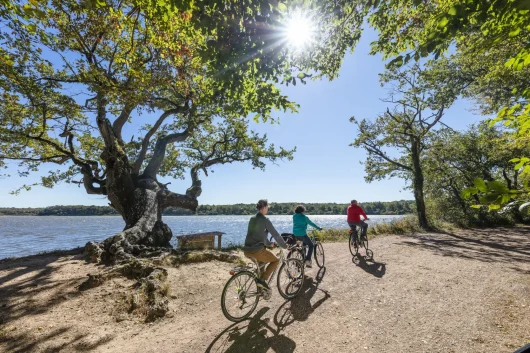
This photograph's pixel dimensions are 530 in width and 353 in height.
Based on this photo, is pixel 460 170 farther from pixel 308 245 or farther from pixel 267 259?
pixel 267 259

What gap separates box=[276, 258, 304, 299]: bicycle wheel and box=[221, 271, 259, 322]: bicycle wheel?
0.94m

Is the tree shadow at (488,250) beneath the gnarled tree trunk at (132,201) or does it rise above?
beneath

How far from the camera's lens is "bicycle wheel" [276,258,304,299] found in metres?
6.20

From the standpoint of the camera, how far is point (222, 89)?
5.42m

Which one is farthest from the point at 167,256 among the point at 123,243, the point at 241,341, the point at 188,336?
the point at 241,341

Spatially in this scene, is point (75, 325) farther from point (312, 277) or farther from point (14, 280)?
point (312, 277)

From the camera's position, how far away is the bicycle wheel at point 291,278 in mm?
6195

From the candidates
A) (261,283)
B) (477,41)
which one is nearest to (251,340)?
(261,283)

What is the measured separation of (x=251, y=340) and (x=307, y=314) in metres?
1.46

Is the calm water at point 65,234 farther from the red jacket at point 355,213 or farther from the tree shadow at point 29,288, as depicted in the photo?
the tree shadow at point 29,288

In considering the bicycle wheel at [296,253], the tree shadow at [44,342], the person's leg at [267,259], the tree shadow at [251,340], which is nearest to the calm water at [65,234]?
the bicycle wheel at [296,253]

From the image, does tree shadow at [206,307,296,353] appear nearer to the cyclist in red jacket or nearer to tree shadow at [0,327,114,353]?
tree shadow at [0,327,114,353]

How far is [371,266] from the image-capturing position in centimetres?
A: 884

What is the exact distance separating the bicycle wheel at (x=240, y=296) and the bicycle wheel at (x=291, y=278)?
3.08 ft
